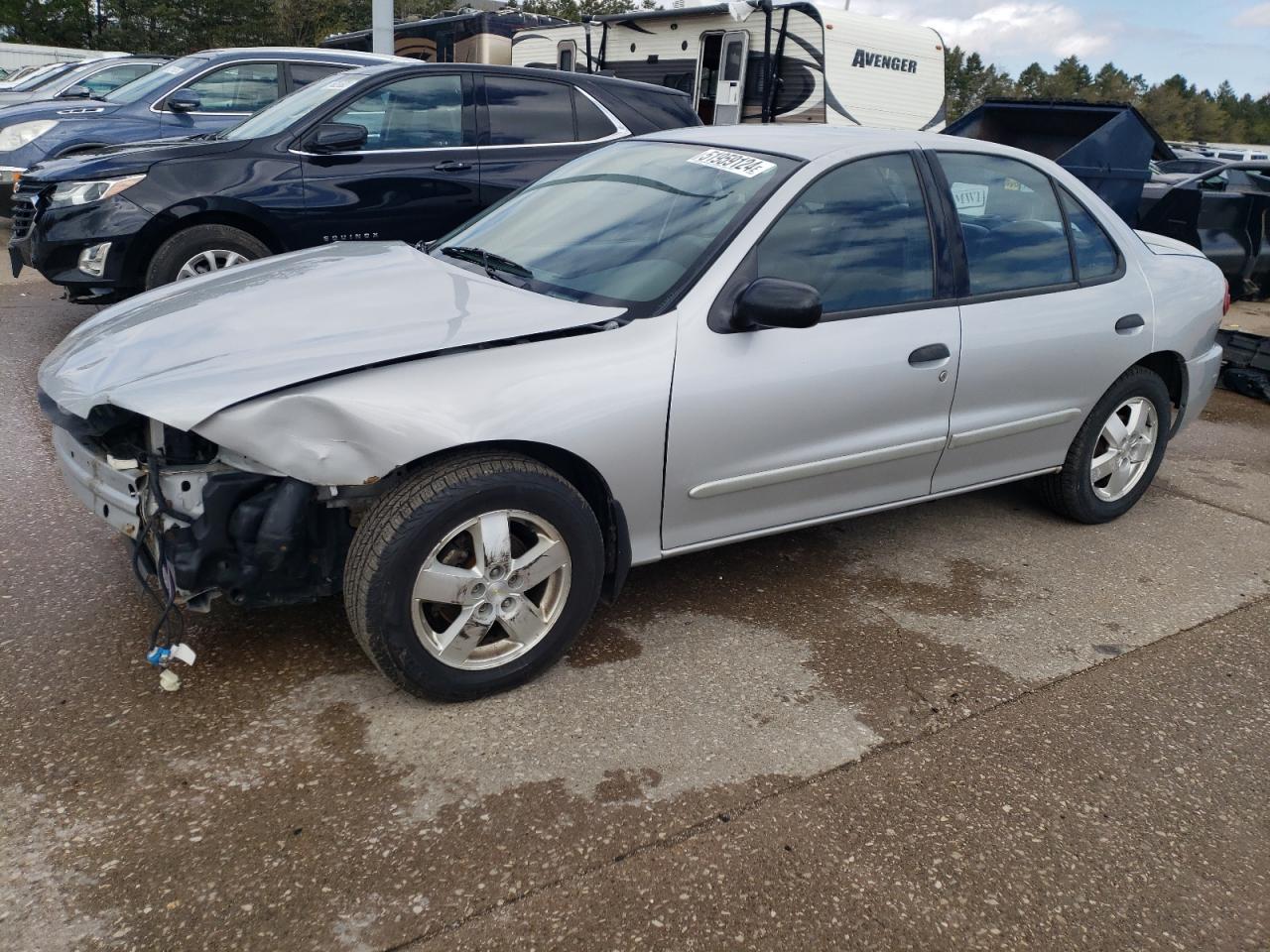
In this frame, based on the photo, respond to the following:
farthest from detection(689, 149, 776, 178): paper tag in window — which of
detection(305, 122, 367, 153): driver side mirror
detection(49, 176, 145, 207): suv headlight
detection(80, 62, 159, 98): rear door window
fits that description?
detection(80, 62, 159, 98): rear door window

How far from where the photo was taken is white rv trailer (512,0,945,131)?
531 inches

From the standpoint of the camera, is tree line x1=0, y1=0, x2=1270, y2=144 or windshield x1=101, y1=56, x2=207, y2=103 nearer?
windshield x1=101, y1=56, x2=207, y2=103

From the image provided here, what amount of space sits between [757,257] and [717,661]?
4.24 feet

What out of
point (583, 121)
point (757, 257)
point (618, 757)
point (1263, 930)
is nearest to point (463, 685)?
point (618, 757)

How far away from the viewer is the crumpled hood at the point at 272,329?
2643mm

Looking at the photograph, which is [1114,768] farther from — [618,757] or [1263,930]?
[618,757]

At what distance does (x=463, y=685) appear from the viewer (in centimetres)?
294

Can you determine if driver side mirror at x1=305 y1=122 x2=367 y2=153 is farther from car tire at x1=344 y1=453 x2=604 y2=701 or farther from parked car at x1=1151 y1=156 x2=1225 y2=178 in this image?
parked car at x1=1151 y1=156 x2=1225 y2=178

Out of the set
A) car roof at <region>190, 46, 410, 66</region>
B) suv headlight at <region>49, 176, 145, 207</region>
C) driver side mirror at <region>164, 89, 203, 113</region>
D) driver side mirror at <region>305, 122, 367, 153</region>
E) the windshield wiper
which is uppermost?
car roof at <region>190, 46, 410, 66</region>

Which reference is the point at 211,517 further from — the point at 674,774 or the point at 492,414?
the point at 674,774

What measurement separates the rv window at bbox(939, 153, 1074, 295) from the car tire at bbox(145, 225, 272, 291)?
168 inches

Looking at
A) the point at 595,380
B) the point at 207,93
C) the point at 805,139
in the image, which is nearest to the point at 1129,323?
the point at 805,139

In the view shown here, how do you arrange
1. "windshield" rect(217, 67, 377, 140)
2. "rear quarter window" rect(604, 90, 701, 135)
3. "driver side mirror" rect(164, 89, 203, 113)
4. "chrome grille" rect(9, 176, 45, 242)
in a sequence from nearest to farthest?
"chrome grille" rect(9, 176, 45, 242) < "windshield" rect(217, 67, 377, 140) < "rear quarter window" rect(604, 90, 701, 135) < "driver side mirror" rect(164, 89, 203, 113)

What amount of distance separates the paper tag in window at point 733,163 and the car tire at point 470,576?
1.33m
